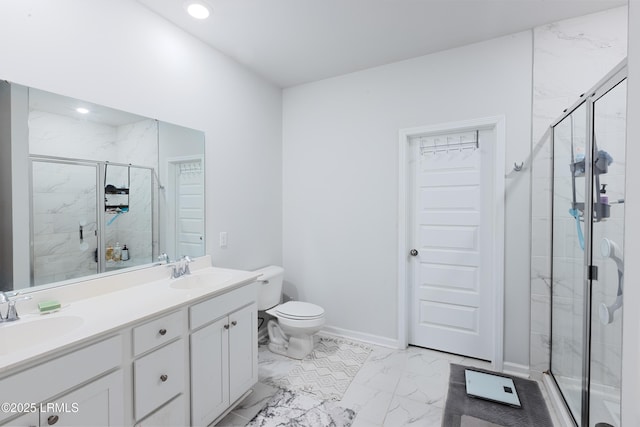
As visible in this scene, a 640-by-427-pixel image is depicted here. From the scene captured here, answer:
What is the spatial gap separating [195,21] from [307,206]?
6.12 feet

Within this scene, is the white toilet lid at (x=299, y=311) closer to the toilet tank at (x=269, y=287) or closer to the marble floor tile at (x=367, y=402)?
the toilet tank at (x=269, y=287)

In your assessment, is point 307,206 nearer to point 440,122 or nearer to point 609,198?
point 440,122

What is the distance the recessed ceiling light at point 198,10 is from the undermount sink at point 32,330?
195cm

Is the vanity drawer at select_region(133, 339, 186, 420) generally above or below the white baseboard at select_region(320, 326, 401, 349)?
above

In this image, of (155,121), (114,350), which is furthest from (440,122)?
(114,350)

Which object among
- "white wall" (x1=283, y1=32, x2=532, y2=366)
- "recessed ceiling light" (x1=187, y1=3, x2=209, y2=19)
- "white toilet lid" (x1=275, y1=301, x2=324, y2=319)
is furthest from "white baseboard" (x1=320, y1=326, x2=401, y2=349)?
"recessed ceiling light" (x1=187, y1=3, x2=209, y2=19)

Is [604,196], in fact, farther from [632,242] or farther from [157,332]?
[157,332]

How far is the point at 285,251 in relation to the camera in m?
3.36

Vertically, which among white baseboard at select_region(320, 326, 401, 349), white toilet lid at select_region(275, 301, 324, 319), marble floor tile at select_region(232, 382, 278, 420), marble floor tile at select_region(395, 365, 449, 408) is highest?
white toilet lid at select_region(275, 301, 324, 319)

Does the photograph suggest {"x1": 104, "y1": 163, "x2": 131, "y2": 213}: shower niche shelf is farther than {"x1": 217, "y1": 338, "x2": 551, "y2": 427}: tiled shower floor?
No

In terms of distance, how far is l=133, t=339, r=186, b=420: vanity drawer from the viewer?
4.39ft

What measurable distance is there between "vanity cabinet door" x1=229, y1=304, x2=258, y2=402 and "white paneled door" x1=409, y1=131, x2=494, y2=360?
155 cm

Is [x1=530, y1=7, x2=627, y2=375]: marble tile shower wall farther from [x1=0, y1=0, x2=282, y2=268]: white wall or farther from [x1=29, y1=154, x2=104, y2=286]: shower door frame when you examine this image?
[x1=29, y1=154, x2=104, y2=286]: shower door frame

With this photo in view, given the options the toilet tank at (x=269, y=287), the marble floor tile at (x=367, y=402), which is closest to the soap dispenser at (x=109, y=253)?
the toilet tank at (x=269, y=287)
